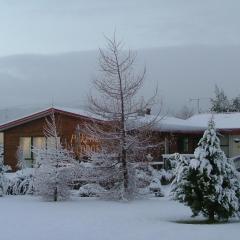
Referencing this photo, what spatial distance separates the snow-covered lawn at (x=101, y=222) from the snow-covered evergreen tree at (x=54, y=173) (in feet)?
1.82

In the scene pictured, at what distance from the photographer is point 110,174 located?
19281 mm

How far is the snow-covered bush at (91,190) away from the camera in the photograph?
758 inches

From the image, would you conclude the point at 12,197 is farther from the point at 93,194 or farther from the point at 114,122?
the point at 114,122

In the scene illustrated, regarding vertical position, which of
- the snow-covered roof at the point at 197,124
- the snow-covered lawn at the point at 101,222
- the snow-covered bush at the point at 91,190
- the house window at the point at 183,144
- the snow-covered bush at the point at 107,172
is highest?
the snow-covered roof at the point at 197,124

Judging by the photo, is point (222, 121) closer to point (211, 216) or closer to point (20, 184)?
point (20, 184)

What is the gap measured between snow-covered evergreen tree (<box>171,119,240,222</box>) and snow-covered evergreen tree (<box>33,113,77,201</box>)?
5.24 metres

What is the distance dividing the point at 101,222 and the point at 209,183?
2710 millimetres

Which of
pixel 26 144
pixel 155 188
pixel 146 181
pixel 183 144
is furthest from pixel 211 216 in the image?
pixel 183 144

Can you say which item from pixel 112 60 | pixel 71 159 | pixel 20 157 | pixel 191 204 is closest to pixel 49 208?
pixel 71 159

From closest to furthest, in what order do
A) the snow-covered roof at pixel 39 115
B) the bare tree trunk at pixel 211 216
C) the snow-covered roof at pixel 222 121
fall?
the bare tree trunk at pixel 211 216, the snow-covered roof at pixel 39 115, the snow-covered roof at pixel 222 121

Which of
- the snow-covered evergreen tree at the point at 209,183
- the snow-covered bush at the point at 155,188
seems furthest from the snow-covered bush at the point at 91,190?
the snow-covered evergreen tree at the point at 209,183

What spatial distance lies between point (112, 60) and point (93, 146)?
3.87m

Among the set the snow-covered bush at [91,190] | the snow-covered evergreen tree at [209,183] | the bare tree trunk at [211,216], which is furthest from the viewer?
the snow-covered bush at [91,190]

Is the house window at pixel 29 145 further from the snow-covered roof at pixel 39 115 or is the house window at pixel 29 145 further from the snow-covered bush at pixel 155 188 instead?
the snow-covered bush at pixel 155 188
